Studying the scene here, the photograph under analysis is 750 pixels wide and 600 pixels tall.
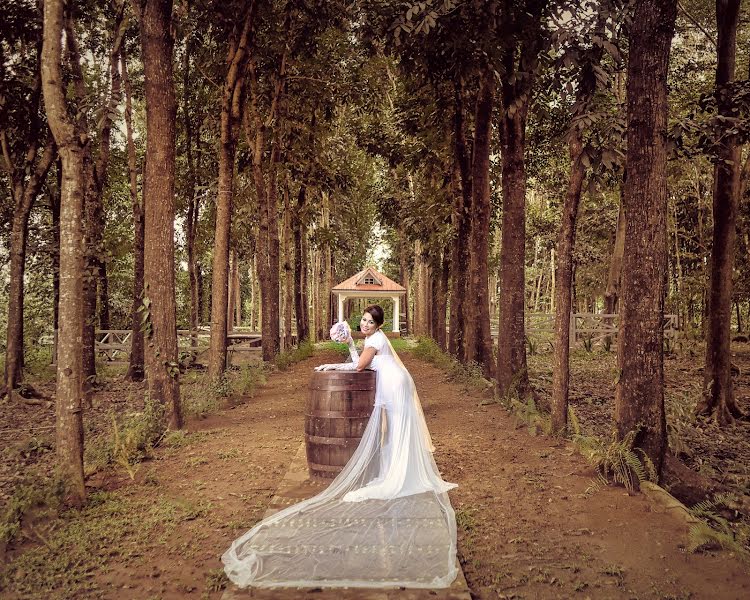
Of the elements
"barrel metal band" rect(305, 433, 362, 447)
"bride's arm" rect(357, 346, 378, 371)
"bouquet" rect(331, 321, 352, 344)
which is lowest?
"barrel metal band" rect(305, 433, 362, 447)

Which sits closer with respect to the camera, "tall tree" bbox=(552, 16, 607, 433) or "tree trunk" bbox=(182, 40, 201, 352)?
"tall tree" bbox=(552, 16, 607, 433)

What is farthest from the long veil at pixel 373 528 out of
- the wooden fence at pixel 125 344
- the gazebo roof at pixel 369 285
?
the gazebo roof at pixel 369 285

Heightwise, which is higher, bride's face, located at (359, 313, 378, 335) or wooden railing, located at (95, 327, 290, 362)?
bride's face, located at (359, 313, 378, 335)

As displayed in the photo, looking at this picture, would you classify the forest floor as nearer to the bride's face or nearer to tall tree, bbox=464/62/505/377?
the bride's face

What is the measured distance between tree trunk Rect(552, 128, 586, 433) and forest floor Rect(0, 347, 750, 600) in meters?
0.51

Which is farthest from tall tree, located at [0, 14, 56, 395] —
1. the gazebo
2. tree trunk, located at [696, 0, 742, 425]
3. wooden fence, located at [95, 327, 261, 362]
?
the gazebo

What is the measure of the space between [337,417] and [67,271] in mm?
2992

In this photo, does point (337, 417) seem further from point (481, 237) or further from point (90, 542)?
point (481, 237)

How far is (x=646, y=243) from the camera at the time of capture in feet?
22.4

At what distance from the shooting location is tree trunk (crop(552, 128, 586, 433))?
8.59m

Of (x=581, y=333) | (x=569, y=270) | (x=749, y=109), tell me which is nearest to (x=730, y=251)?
(x=749, y=109)

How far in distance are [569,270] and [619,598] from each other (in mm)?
5066

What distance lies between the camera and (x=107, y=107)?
7.55m

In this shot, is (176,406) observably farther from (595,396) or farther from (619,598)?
(595,396)
